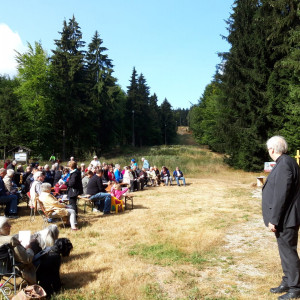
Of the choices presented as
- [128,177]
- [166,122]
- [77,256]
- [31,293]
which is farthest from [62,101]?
[166,122]

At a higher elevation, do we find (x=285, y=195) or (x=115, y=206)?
(x=285, y=195)

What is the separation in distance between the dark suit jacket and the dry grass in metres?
1.09

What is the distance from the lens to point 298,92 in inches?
623

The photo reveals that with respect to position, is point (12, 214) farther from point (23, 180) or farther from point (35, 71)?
point (35, 71)

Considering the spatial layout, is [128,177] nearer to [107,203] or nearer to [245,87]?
[107,203]

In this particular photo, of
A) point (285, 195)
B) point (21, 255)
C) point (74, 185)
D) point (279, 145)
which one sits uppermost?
point (279, 145)

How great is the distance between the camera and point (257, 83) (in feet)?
67.9

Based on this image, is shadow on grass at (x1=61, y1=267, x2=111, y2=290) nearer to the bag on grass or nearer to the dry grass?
the dry grass

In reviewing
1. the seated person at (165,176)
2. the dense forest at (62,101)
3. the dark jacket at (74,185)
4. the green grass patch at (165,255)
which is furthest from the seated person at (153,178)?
the dense forest at (62,101)

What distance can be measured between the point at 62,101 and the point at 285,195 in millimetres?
30125

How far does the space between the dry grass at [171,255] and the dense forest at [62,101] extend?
2073cm

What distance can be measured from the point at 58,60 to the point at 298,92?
80.9ft

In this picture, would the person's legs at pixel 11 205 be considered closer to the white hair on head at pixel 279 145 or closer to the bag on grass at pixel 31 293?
the bag on grass at pixel 31 293

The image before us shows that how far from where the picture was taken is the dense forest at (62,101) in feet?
90.2
